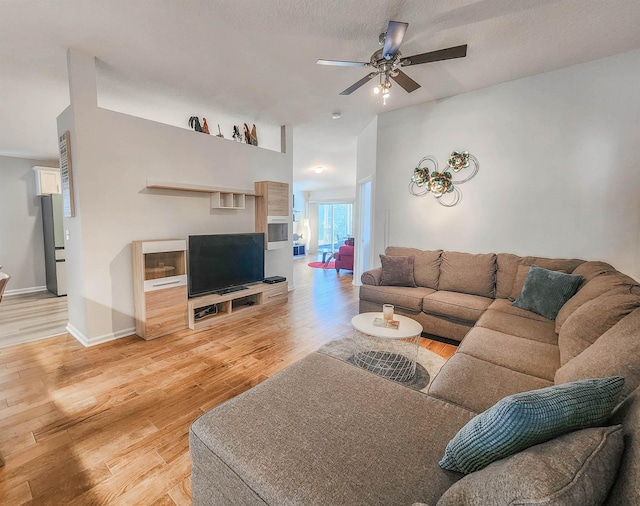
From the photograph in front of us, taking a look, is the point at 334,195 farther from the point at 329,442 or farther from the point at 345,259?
the point at 329,442

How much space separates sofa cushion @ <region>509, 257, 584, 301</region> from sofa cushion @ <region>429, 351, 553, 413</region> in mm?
1723

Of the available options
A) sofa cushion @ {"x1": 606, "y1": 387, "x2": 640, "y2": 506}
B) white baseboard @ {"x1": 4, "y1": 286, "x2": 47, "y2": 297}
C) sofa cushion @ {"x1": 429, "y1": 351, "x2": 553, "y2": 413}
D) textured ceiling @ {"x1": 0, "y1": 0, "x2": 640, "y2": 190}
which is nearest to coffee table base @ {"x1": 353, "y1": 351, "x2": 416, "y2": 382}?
sofa cushion @ {"x1": 429, "y1": 351, "x2": 553, "y2": 413}

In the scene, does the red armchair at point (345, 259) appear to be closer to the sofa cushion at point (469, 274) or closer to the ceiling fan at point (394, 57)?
the sofa cushion at point (469, 274)

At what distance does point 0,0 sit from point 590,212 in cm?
526

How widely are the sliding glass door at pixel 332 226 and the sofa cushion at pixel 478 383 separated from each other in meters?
9.43

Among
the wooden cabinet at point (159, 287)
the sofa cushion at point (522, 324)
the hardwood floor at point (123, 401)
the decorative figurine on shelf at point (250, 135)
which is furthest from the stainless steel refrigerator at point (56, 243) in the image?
the sofa cushion at point (522, 324)

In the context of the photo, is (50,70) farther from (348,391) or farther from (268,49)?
(348,391)

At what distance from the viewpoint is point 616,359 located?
1132 mm

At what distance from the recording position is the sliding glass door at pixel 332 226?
11.1 metres

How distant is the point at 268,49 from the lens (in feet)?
8.77

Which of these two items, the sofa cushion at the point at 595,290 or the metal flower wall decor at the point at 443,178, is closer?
the sofa cushion at the point at 595,290

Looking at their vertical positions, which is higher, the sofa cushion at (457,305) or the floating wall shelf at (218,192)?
the floating wall shelf at (218,192)

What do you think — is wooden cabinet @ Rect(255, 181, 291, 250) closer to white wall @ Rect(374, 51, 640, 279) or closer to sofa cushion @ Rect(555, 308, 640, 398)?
white wall @ Rect(374, 51, 640, 279)

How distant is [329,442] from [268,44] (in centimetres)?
300
